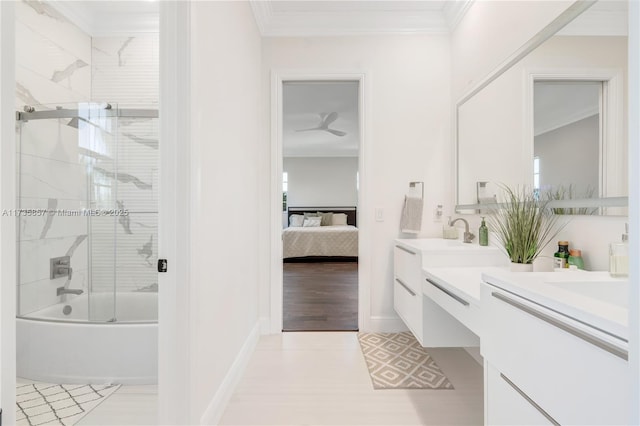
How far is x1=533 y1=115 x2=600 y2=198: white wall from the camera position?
1.26m

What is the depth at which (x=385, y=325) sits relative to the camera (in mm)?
2717

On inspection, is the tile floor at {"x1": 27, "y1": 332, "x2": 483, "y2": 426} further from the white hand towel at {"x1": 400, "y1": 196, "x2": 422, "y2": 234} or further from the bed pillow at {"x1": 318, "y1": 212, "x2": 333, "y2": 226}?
the bed pillow at {"x1": 318, "y1": 212, "x2": 333, "y2": 226}

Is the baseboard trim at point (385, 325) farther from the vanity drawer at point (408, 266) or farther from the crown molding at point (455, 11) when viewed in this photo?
the crown molding at point (455, 11)

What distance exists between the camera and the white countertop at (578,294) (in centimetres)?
67

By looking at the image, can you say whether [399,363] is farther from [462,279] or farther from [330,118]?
[330,118]

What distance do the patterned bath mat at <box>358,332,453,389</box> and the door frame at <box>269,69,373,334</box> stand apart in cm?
26

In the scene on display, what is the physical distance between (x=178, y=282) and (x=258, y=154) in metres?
1.67

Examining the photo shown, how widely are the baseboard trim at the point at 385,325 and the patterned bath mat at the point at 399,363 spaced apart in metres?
0.05

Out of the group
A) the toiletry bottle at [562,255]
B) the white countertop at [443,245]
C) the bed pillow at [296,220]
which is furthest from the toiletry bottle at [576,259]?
the bed pillow at [296,220]

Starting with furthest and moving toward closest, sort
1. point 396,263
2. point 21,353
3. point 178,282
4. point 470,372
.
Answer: point 396,263 < point 470,372 < point 21,353 < point 178,282

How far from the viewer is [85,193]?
7.26ft

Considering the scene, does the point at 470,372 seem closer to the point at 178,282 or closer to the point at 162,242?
the point at 178,282

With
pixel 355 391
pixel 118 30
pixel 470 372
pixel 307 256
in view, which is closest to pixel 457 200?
pixel 470 372

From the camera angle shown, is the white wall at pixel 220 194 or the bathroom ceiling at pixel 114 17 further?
the bathroom ceiling at pixel 114 17
